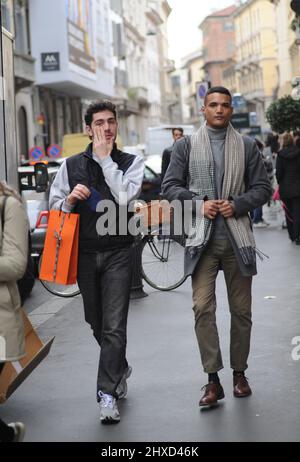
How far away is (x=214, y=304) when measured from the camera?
6.71 m

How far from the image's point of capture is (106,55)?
57.8 meters

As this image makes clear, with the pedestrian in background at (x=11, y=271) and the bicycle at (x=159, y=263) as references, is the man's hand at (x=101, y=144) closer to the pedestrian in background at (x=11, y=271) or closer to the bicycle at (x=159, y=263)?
the pedestrian in background at (x=11, y=271)

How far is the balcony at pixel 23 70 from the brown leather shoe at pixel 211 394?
34436 millimetres

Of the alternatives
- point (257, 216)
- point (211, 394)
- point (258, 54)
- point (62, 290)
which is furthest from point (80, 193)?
point (258, 54)

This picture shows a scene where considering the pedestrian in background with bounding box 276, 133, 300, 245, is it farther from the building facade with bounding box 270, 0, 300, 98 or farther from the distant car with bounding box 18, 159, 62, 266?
the building facade with bounding box 270, 0, 300, 98

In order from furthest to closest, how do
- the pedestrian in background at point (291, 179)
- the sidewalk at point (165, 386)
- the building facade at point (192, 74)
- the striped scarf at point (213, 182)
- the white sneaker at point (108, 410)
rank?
the building facade at point (192, 74), the pedestrian in background at point (291, 179), the striped scarf at point (213, 182), the white sneaker at point (108, 410), the sidewalk at point (165, 386)

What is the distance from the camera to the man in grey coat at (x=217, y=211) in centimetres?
658

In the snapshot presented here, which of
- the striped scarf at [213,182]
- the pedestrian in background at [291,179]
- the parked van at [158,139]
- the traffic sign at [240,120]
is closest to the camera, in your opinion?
the striped scarf at [213,182]

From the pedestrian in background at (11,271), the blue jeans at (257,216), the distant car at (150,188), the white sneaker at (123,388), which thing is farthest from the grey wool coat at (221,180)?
the distant car at (150,188)

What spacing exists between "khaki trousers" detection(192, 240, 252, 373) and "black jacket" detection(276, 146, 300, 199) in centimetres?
1148

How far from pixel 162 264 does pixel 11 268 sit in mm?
7057

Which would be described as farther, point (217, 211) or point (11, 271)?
point (217, 211)

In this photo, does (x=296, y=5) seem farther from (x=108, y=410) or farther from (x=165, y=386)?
(x=108, y=410)
